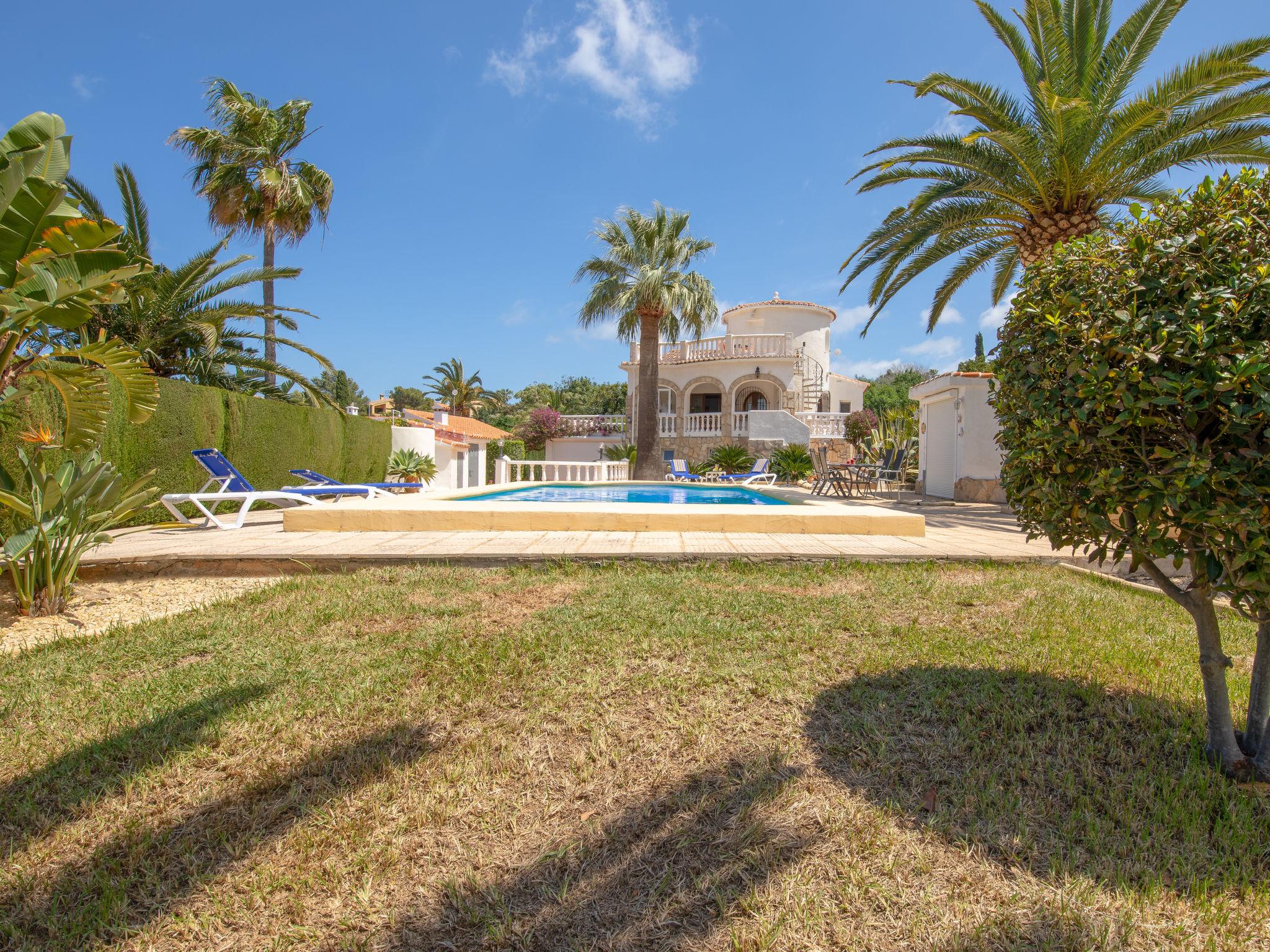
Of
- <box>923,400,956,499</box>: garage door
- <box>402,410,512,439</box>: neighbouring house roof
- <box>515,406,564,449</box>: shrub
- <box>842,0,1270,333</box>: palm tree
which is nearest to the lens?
<box>842,0,1270,333</box>: palm tree

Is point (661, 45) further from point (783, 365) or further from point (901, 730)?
point (783, 365)

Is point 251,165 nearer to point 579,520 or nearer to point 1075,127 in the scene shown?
point 579,520

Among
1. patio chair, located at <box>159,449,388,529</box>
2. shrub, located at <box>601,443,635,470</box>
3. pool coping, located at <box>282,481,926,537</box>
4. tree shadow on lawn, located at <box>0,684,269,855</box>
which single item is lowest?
tree shadow on lawn, located at <box>0,684,269,855</box>

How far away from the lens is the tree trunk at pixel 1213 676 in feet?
7.66

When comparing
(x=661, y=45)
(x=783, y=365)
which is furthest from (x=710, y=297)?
(x=661, y=45)

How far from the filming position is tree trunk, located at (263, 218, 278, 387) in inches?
562

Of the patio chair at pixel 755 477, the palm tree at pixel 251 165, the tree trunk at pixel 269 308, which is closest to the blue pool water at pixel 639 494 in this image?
the patio chair at pixel 755 477

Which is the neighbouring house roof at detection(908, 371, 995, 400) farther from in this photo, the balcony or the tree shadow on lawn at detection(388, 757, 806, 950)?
the tree shadow on lawn at detection(388, 757, 806, 950)

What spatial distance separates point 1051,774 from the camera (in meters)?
2.38

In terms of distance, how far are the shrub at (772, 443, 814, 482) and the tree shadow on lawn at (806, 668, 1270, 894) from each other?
20.8 meters

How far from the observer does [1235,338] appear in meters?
1.91

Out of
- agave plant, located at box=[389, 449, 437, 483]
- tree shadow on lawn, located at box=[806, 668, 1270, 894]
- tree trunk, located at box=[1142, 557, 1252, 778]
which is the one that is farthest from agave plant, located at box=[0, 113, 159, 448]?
agave plant, located at box=[389, 449, 437, 483]

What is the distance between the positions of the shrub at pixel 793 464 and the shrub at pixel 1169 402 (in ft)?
69.6

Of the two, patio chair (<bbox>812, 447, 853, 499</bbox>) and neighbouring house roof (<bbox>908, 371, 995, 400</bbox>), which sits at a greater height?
neighbouring house roof (<bbox>908, 371, 995, 400</bbox>)
